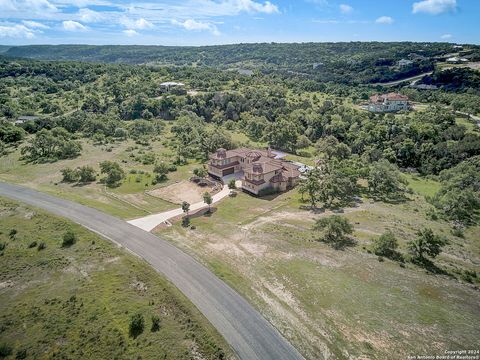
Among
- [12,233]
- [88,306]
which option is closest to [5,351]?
[88,306]

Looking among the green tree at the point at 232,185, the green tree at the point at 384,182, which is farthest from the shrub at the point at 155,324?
the green tree at the point at 384,182

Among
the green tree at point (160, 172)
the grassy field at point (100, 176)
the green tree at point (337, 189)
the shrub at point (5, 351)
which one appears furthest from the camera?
the green tree at point (160, 172)

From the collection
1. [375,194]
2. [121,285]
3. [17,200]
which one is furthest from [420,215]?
[17,200]

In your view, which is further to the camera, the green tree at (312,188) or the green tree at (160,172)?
the green tree at (160,172)

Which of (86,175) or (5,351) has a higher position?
(5,351)

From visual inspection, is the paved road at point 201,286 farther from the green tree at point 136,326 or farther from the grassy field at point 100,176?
the green tree at point 136,326

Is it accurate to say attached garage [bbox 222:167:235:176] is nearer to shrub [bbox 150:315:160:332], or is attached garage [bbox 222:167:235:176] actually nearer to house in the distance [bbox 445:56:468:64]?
shrub [bbox 150:315:160:332]

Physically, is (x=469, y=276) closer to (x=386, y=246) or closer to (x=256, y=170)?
(x=386, y=246)
